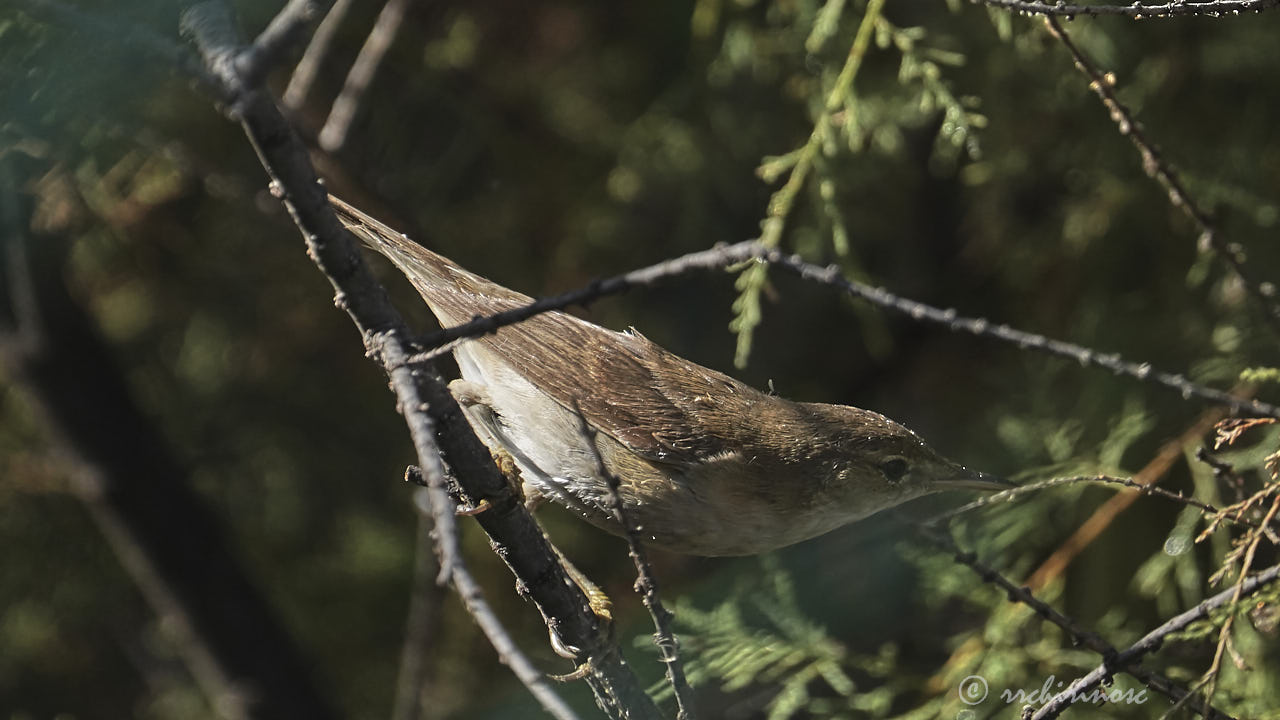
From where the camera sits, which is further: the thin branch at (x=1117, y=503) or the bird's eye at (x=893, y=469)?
the thin branch at (x=1117, y=503)

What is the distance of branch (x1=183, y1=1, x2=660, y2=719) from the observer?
1.19 meters

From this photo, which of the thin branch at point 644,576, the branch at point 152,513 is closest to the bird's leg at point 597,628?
the thin branch at point 644,576

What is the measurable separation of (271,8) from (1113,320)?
2460 mm

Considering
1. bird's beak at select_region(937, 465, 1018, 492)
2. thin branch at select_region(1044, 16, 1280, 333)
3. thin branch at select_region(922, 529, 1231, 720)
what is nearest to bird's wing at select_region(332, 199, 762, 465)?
bird's beak at select_region(937, 465, 1018, 492)

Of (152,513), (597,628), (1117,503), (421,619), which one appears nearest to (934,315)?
(597,628)

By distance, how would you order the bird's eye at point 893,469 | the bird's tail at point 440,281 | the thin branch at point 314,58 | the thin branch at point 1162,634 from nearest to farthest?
the thin branch at point 1162,634 < the bird's tail at point 440,281 < the bird's eye at point 893,469 < the thin branch at point 314,58

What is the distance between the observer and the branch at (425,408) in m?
1.19

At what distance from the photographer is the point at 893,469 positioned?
7.81 ft

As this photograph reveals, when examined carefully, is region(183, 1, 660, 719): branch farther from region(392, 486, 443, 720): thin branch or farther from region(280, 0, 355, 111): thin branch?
region(280, 0, 355, 111): thin branch

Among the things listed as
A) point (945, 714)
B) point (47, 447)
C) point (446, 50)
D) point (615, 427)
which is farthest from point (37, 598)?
point (945, 714)

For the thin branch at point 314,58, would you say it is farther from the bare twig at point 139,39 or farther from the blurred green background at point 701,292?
the bare twig at point 139,39

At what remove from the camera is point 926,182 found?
12.7ft

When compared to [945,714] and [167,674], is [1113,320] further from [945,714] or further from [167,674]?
[167,674]

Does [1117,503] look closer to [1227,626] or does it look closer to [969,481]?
[969,481]
